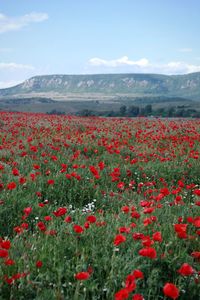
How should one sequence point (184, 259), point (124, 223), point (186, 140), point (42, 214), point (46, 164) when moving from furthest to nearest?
point (186, 140) < point (46, 164) < point (42, 214) < point (124, 223) < point (184, 259)

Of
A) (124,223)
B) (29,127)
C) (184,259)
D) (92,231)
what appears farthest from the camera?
(29,127)

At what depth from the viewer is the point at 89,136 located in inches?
593

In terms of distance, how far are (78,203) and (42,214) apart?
146 cm

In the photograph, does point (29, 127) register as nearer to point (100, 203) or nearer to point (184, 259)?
point (100, 203)

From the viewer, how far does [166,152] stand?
12.1 meters

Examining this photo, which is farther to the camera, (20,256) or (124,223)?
(124,223)

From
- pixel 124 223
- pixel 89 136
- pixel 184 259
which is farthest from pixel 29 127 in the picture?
pixel 184 259

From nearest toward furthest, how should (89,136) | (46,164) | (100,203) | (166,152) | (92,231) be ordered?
(92,231) < (100,203) < (46,164) < (166,152) < (89,136)

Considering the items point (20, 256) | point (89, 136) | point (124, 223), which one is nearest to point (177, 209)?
point (124, 223)

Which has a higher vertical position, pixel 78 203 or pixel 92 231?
pixel 92 231

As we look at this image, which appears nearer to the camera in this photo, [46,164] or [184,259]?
[184,259]

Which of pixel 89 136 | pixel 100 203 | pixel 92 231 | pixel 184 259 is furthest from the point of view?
pixel 89 136

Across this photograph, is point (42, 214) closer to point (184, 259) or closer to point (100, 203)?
point (100, 203)

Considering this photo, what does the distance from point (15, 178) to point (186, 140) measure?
734 centimetres
